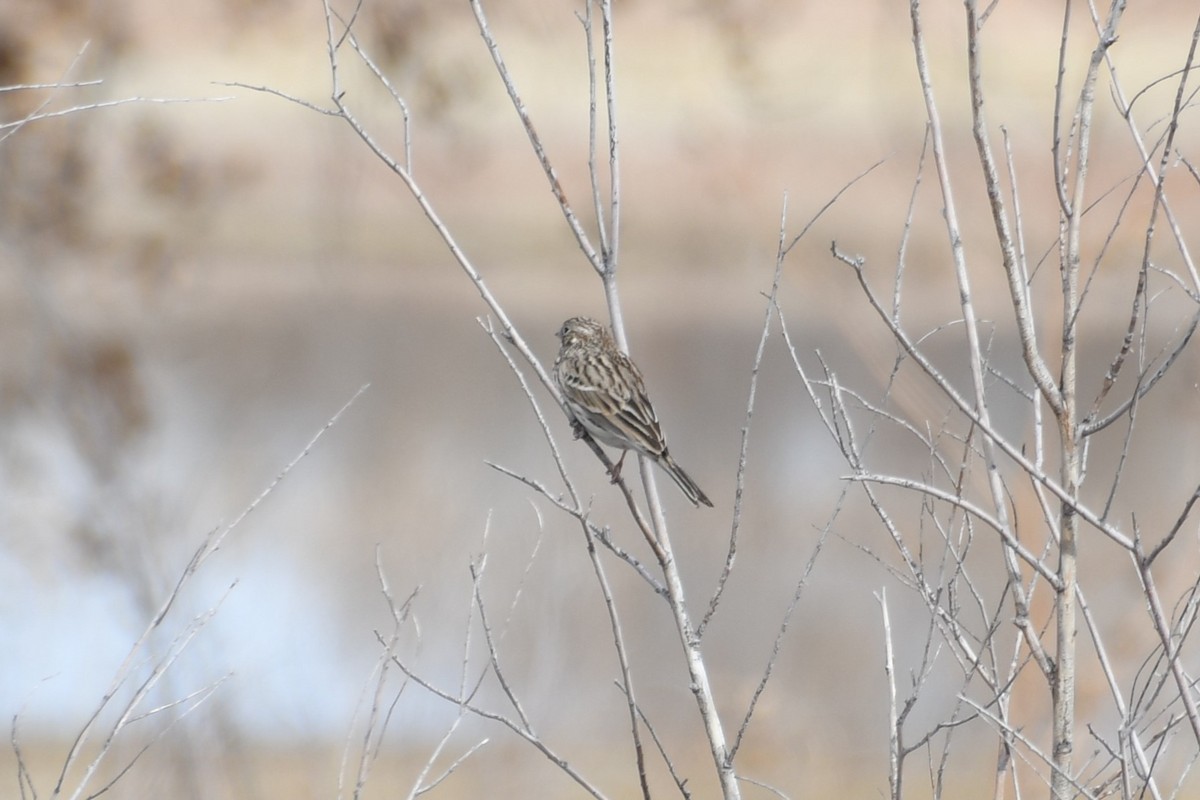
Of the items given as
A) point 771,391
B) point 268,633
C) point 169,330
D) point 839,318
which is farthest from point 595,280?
point 268,633

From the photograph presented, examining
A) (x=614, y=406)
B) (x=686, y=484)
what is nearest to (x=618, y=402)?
(x=614, y=406)

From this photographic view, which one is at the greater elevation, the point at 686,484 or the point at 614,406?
the point at 614,406

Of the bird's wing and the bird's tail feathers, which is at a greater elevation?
the bird's wing

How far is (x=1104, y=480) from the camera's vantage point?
29.3 ft

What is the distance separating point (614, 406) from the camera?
4062mm

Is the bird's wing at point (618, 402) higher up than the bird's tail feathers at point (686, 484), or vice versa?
the bird's wing at point (618, 402)

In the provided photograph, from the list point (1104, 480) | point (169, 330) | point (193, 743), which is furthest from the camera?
point (169, 330)

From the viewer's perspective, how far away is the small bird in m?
3.87

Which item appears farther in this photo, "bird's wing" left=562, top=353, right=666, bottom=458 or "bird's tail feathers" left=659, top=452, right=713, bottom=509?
"bird's wing" left=562, top=353, right=666, bottom=458

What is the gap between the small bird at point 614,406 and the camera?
3.87 metres

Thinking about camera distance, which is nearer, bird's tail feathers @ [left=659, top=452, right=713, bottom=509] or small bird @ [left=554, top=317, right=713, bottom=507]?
bird's tail feathers @ [left=659, top=452, right=713, bottom=509]

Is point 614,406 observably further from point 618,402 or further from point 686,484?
point 686,484

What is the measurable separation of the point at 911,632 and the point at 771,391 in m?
3.74

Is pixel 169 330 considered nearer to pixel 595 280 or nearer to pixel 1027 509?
pixel 595 280
